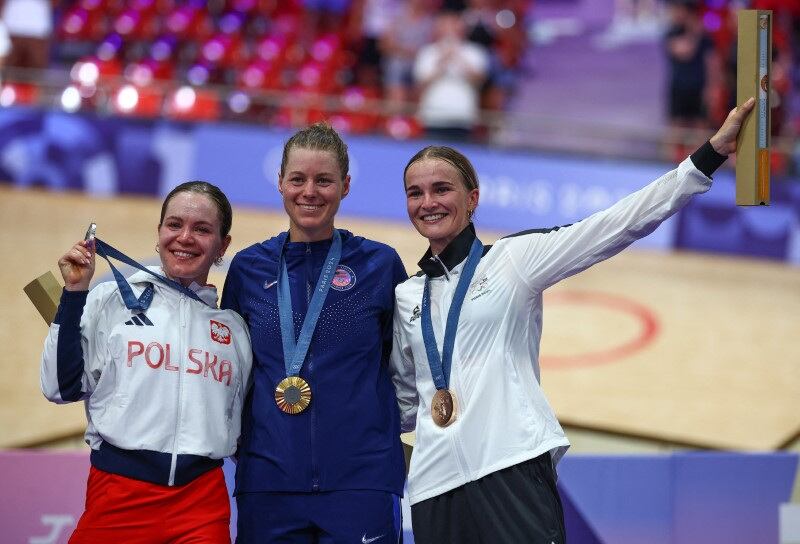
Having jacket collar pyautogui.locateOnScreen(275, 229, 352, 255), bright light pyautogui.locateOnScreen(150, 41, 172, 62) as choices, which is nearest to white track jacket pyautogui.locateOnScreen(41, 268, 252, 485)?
jacket collar pyautogui.locateOnScreen(275, 229, 352, 255)

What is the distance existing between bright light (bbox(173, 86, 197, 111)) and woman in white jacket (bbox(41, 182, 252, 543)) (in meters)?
8.46

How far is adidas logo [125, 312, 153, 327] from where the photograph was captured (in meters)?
3.52

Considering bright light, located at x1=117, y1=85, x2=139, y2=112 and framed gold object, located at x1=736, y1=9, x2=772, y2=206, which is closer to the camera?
framed gold object, located at x1=736, y1=9, x2=772, y2=206

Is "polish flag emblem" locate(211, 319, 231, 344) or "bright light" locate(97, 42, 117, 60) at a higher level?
"bright light" locate(97, 42, 117, 60)

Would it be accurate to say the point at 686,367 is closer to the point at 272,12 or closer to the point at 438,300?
the point at 438,300

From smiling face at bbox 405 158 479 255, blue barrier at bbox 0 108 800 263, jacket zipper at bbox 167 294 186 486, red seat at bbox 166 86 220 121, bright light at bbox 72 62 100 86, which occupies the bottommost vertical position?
jacket zipper at bbox 167 294 186 486

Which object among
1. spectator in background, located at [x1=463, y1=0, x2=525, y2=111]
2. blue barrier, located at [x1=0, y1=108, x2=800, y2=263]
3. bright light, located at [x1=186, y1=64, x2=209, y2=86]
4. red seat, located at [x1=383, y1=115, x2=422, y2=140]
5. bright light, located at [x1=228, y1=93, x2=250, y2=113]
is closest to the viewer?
blue barrier, located at [x1=0, y1=108, x2=800, y2=263]

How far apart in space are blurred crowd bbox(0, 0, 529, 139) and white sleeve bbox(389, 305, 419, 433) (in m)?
7.79

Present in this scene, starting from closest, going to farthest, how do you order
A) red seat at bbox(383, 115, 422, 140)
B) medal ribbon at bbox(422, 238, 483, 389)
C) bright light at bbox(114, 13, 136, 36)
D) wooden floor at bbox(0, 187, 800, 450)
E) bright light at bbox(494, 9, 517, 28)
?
1. medal ribbon at bbox(422, 238, 483, 389)
2. wooden floor at bbox(0, 187, 800, 450)
3. red seat at bbox(383, 115, 422, 140)
4. bright light at bbox(494, 9, 517, 28)
5. bright light at bbox(114, 13, 136, 36)

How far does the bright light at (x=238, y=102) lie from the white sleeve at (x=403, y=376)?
843 centimetres

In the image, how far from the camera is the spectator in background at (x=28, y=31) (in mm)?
13023

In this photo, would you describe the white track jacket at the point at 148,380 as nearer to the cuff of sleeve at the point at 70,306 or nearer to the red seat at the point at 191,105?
the cuff of sleeve at the point at 70,306

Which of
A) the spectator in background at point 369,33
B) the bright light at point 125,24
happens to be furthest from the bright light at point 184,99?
the bright light at point 125,24

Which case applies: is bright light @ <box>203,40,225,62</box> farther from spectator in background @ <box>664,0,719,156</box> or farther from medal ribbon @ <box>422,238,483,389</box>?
medal ribbon @ <box>422,238,483,389</box>
